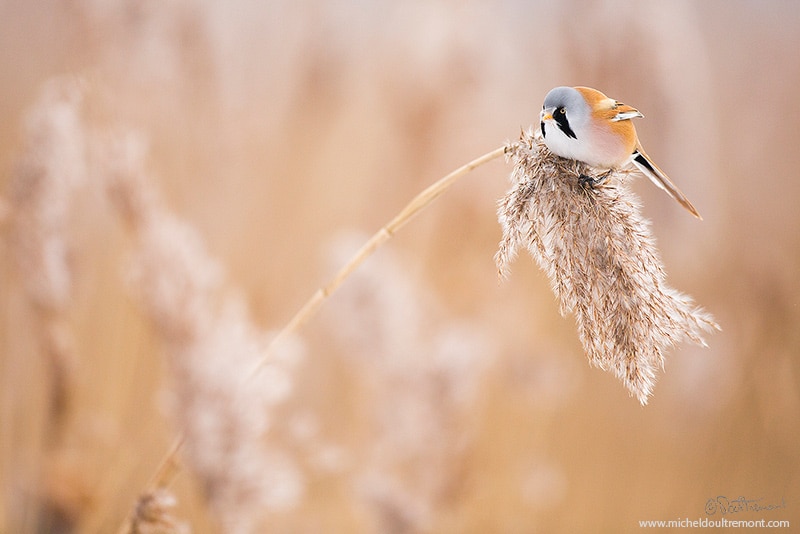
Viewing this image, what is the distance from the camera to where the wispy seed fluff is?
46 centimetres

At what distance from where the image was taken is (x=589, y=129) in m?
0.44

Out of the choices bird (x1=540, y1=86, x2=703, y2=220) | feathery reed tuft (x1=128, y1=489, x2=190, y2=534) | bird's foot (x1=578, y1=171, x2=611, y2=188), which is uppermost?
bird (x1=540, y1=86, x2=703, y2=220)

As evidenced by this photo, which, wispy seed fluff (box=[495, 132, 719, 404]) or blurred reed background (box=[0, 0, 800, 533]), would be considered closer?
wispy seed fluff (box=[495, 132, 719, 404])

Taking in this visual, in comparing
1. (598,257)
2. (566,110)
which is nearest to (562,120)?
(566,110)

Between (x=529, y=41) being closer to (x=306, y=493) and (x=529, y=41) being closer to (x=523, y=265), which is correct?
(x=523, y=265)

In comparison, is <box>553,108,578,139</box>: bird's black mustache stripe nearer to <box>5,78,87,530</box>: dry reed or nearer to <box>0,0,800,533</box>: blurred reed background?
<box>0,0,800,533</box>: blurred reed background

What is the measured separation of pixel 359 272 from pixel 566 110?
0.50 m

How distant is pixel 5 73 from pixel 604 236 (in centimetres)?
134

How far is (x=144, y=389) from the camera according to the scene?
0.91 meters

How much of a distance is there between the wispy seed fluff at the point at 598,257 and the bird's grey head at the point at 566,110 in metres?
0.03

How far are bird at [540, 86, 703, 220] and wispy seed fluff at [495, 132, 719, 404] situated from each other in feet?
0.07
